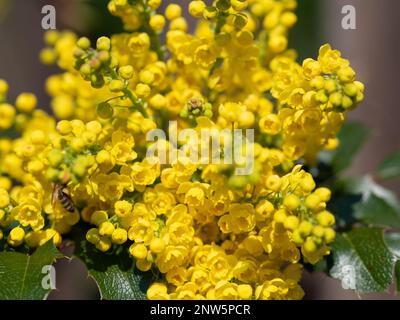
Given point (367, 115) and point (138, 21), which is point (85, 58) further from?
point (367, 115)

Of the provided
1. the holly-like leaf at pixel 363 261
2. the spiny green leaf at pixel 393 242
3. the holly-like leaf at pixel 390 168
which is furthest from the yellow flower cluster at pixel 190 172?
the holly-like leaf at pixel 390 168

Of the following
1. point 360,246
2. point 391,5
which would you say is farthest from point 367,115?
point 360,246

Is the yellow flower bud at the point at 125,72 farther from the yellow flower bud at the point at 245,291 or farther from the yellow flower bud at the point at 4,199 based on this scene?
the yellow flower bud at the point at 245,291

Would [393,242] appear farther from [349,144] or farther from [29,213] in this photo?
[29,213]

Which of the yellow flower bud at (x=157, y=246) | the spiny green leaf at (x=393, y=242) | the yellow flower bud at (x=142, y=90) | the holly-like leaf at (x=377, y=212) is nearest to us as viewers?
the yellow flower bud at (x=157, y=246)

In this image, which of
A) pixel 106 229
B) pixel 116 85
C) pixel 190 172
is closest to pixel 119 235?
pixel 106 229

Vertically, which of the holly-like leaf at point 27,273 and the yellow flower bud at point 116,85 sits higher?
the yellow flower bud at point 116,85

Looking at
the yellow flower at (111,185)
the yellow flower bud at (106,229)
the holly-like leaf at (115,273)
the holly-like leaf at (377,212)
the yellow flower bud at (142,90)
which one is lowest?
the holly-like leaf at (115,273)
